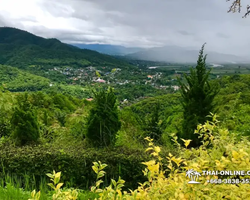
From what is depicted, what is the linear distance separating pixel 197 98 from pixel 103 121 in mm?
2940

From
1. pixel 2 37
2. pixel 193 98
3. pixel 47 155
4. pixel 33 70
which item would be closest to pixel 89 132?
pixel 47 155

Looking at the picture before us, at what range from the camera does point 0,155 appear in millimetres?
3689

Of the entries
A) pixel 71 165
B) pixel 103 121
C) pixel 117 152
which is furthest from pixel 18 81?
pixel 117 152

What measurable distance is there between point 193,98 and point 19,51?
156076 millimetres

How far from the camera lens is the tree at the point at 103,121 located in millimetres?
5094

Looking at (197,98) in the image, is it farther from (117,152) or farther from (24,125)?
(24,125)

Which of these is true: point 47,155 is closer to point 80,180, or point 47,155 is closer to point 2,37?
point 80,180

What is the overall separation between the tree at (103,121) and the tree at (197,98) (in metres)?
2.20

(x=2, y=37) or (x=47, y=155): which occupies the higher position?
(x=2, y=37)

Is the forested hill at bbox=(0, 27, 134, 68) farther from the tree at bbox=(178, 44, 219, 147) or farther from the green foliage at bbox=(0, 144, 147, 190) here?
the green foliage at bbox=(0, 144, 147, 190)

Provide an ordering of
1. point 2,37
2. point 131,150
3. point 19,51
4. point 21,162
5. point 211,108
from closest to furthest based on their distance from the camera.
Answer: point 21,162, point 131,150, point 211,108, point 19,51, point 2,37

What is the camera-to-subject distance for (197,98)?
599 centimetres

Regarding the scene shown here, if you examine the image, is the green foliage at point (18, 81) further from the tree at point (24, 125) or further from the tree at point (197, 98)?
the tree at point (197, 98)

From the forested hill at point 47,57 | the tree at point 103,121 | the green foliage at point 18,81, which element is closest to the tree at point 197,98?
the tree at point 103,121
